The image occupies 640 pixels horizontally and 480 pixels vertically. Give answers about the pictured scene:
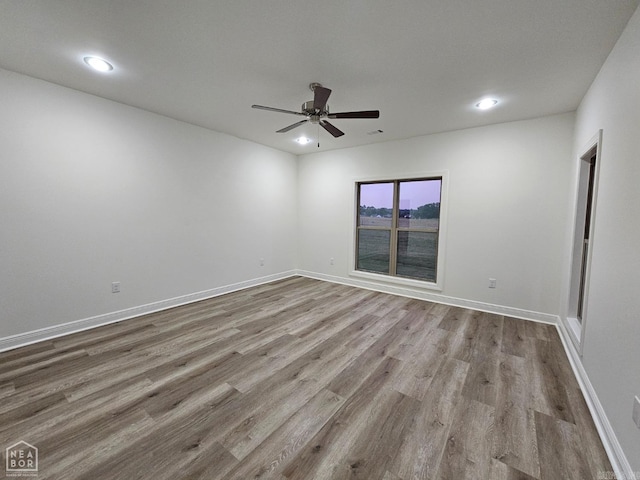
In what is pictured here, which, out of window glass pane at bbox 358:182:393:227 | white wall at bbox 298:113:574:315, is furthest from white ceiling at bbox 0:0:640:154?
window glass pane at bbox 358:182:393:227

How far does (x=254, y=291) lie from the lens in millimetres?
4582

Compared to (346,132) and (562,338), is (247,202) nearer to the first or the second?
(346,132)

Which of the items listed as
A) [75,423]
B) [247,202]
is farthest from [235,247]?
[75,423]

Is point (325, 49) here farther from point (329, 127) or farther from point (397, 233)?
point (397, 233)

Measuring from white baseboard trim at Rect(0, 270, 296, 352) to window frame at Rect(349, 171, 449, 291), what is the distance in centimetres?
221

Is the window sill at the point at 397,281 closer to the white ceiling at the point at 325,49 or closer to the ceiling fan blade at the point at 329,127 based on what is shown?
the white ceiling at the point at 325,49

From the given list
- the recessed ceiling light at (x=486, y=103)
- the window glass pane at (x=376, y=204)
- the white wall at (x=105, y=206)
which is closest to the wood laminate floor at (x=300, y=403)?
the white wall at (x=105, y=206)

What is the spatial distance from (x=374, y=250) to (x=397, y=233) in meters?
0.59

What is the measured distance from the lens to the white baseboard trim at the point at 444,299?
3424 millimetres

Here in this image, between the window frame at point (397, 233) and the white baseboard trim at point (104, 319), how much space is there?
2.21m

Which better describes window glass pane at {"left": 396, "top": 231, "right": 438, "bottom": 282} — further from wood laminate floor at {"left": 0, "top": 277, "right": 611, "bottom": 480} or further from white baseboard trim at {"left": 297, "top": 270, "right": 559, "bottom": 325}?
wood laminate floor at {"left": 0, "top": 277, "right": 611, "bottom": 480}

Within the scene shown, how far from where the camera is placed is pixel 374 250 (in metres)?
5.05

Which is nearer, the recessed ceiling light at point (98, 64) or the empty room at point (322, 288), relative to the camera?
the empty room at point (322, 288)

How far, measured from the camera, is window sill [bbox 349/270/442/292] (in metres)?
4.19
